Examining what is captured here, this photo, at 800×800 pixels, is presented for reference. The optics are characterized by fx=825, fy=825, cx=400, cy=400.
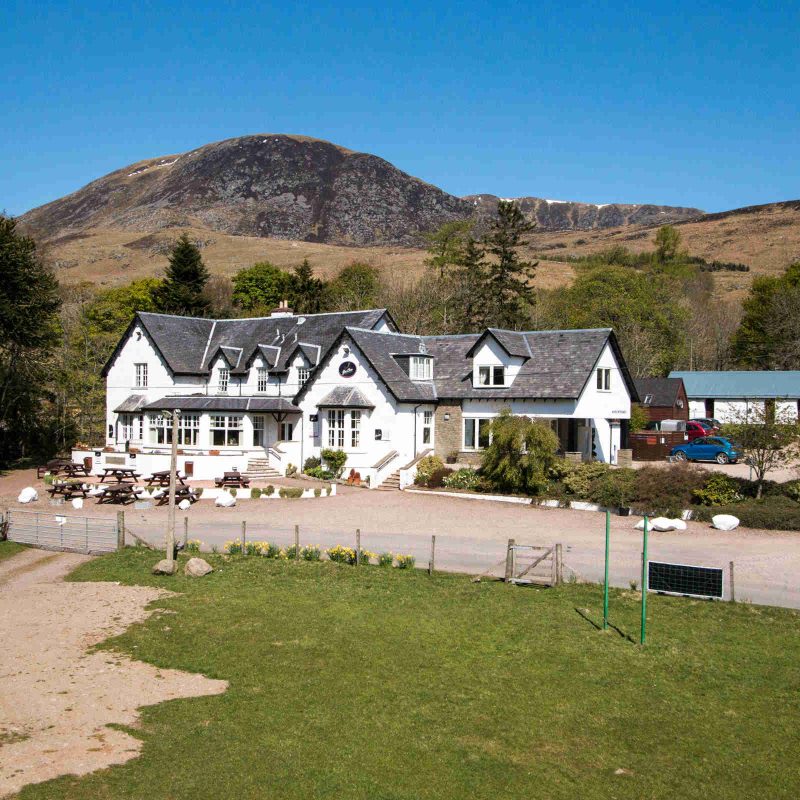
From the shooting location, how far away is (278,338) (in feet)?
165

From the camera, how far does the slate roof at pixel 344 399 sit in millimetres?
42250

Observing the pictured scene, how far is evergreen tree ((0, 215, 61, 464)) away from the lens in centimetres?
4606

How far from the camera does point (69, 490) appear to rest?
38188 mm

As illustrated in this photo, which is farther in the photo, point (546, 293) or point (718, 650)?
point (546, 293)

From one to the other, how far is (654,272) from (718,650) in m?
88.7

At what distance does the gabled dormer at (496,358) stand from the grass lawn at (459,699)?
70.3ft

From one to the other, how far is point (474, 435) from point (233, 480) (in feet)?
40.9

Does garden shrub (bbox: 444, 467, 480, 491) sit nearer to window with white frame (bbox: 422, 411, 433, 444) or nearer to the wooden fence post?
window with white frame (bbox: 422, 411, 433, 444)

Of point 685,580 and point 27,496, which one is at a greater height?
point 27,496

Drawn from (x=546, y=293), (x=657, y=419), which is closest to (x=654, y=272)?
(x=546, y=293)

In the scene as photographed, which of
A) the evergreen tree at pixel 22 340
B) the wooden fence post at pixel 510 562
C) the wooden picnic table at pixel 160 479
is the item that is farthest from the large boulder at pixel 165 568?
the evergreen tree at pixel 22 340

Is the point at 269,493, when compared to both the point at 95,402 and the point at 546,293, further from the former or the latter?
the point at 546,293

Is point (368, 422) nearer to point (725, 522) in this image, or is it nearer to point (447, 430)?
point (447, 430)

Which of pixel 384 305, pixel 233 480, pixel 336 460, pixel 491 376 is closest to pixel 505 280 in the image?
pixel 384 305
